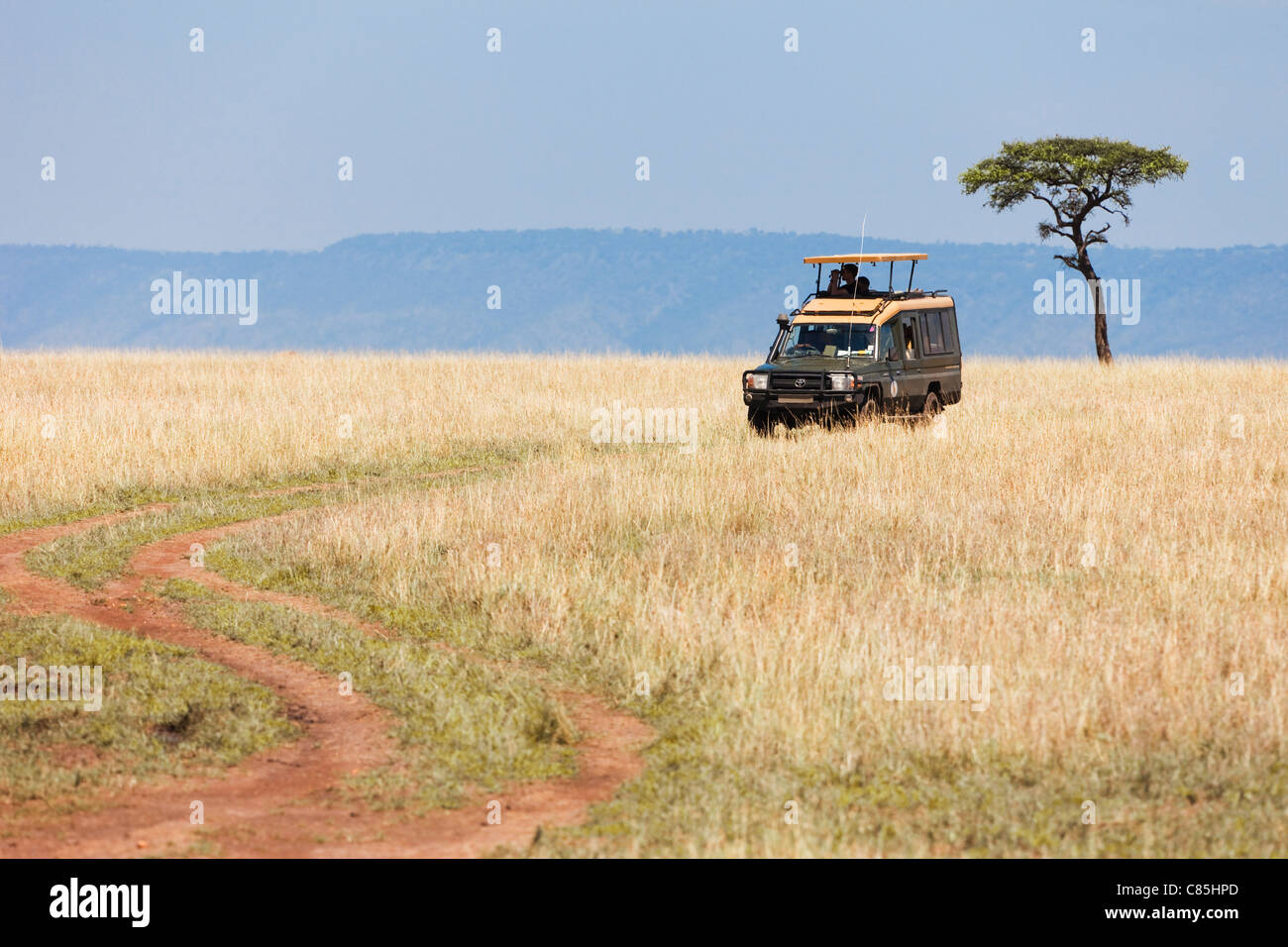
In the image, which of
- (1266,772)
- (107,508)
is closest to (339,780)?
(1266,772)

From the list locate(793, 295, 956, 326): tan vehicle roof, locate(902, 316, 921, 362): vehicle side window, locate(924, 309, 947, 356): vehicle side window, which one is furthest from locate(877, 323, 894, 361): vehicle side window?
locate(924, 309, 947, 356): vehicle side window

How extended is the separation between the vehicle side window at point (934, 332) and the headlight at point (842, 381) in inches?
131

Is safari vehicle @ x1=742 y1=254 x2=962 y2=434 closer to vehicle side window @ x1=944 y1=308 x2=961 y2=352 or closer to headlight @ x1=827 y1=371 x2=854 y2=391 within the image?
headlight @ x1=827 y1=371 x2=854 y2=391

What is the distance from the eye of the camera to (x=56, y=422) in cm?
1991

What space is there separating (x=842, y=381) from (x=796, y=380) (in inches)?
29.3

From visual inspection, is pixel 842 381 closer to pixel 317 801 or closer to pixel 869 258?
pixel 869 258

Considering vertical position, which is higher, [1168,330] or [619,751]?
[1168,330]

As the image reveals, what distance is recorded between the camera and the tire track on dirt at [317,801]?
5672 millimetres

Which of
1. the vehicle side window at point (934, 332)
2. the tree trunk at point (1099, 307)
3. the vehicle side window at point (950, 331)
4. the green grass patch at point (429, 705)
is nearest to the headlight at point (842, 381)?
the vehicle side window at point (934, 332)

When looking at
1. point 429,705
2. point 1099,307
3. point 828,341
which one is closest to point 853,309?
point 828,341

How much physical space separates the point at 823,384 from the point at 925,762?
45.1 feet

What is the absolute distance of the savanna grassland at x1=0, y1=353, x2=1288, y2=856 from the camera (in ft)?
20.5
